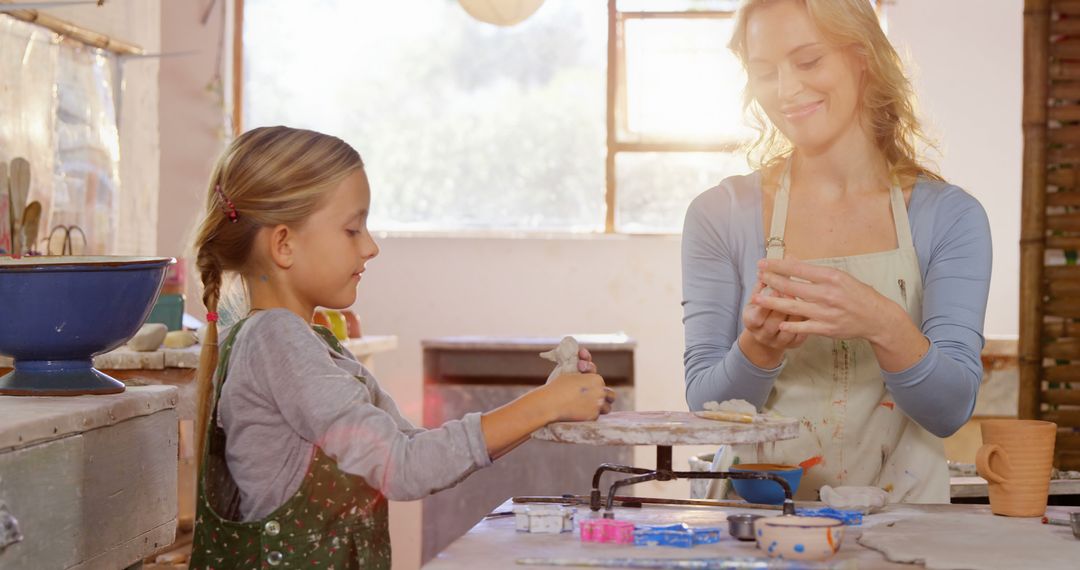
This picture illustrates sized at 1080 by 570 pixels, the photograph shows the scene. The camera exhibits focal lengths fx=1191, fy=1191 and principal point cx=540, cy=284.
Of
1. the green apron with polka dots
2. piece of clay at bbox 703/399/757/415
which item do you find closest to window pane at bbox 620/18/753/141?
piece of clay at bbox 703/399/757/415

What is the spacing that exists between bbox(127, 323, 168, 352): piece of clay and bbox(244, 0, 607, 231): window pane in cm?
280

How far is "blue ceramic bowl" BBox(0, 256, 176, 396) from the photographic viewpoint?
2062mm

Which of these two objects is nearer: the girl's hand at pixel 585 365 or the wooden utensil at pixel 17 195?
the girl's hand at pixel 585 365

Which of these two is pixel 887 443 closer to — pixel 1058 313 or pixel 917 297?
pixel 917 297

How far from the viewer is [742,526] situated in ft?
5.24

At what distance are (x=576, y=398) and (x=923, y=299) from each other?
0.78 m

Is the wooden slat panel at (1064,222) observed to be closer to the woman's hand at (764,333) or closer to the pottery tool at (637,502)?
the woman's hand at (764,333)

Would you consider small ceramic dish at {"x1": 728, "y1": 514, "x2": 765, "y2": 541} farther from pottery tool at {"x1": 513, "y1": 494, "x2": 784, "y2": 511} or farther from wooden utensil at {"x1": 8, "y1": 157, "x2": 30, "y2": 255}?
wooden utensil at {"x1": 8, "y1": 157, "x2": 30, "y2": 255}

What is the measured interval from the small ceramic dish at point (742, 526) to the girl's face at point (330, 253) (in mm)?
706

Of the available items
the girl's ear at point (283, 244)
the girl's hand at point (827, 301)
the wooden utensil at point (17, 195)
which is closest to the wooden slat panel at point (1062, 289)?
the girl's hand at point (827, 301)

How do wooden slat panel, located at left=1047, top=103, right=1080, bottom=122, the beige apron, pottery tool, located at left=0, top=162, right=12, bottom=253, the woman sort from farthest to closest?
pottery tool, located at left=0, top=162, right=12, bottom=253, wooden slat panel, located at left=1047, top=103, right=1080, bottom=122, the beige apron, the woman

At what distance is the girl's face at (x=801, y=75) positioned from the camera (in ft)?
7.06

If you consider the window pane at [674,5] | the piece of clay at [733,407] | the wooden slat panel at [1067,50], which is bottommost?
the piece of clay at [733,407]

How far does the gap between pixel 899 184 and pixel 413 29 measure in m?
4.70
